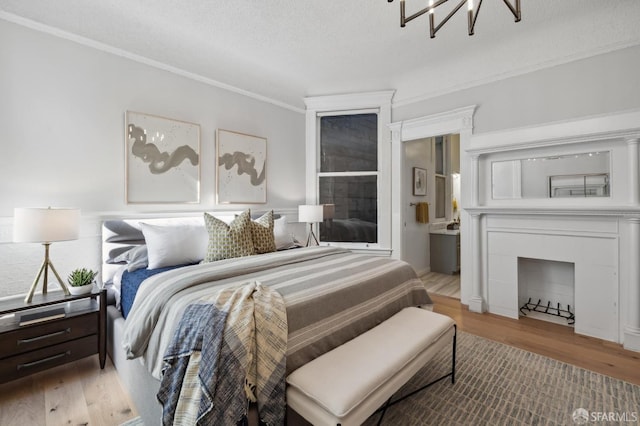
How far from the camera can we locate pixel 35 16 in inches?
92.9

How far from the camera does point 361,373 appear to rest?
1.30 meters

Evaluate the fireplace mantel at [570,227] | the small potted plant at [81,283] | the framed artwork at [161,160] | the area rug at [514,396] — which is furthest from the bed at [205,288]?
the fireplace mantel at [570,227]

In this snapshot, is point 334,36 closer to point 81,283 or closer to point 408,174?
point 408,174

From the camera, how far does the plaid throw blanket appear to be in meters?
1.15

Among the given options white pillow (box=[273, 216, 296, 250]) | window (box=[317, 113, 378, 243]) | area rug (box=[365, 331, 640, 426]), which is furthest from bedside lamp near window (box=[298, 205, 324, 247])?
area rug (box=[365, 331, 640, 426])

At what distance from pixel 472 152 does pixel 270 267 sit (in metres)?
2.61

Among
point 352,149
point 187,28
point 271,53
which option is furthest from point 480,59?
point 187,28

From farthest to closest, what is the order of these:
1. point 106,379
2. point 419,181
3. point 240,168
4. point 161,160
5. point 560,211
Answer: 1. point 419,181
2. point 240,168
3. point 161,160
4. point 560,211
5. point 106,379

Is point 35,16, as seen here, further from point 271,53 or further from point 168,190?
point 271,53

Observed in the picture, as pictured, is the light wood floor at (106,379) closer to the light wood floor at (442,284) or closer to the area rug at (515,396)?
the area rug at (515,396)

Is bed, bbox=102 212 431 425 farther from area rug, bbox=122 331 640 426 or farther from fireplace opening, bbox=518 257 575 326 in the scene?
fireplace opening, bbox=518 257 575 326

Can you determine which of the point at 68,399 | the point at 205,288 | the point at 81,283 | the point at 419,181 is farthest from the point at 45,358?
the point at 419,181

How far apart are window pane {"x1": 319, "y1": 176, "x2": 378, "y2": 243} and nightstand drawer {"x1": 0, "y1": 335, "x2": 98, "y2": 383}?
294 cm

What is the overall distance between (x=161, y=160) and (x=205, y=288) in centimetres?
194
